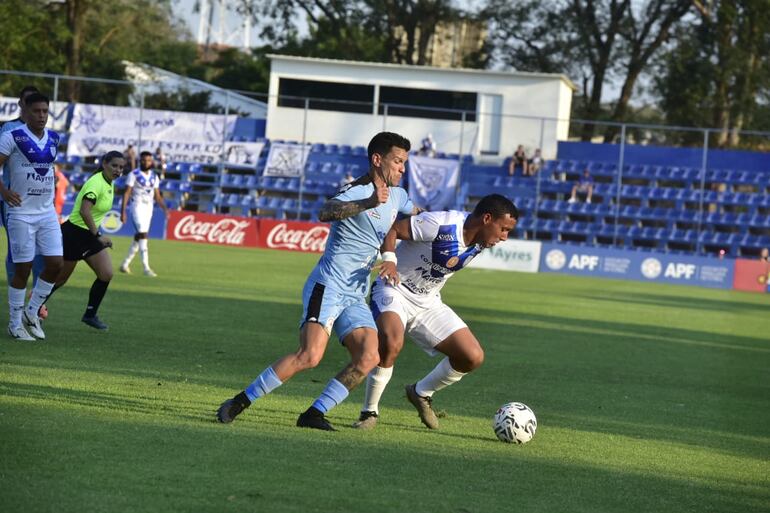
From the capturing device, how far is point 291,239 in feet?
129

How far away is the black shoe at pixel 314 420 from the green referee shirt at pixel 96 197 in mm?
6107

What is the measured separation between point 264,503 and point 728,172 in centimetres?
3794

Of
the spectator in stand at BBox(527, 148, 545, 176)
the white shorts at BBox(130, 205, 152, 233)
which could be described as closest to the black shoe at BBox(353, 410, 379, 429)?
the white shorts at BBox(130, 205, 152, 233)

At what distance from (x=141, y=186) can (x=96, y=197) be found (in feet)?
32.3

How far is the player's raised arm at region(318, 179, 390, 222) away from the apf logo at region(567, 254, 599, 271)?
30.5 m

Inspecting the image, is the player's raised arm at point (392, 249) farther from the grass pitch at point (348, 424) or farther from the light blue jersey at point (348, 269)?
the grass pitch at point (348, 424)

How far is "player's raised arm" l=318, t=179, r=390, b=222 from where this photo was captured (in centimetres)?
809

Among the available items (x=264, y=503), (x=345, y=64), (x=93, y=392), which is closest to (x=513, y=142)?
(x=345, y=64)

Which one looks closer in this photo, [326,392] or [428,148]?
[326,392]

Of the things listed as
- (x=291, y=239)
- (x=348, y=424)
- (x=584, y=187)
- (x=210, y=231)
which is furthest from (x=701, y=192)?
(x=348, y=424)

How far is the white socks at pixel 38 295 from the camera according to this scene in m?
12.5

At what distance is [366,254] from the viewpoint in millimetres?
8492

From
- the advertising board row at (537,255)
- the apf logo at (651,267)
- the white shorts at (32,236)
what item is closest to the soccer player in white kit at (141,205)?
the white shorts at (32,236)

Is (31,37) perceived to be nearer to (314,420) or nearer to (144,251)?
(144,251)
